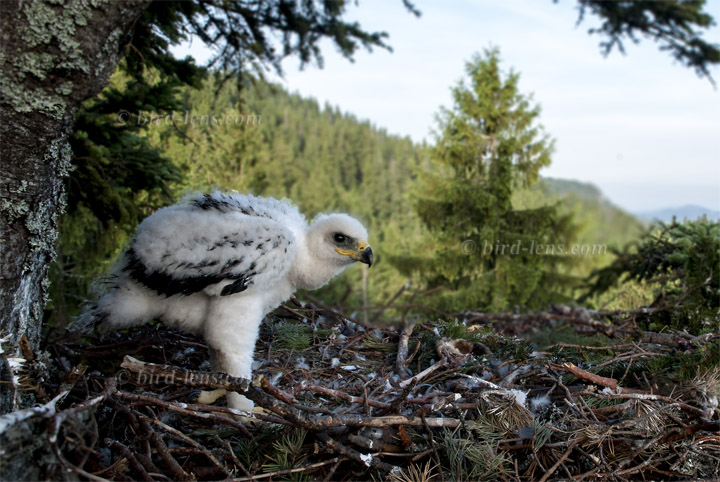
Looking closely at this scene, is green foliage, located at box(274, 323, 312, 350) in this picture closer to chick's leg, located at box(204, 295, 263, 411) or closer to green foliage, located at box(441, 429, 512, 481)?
chick's leg, located at box(204, 295, 263, 411)

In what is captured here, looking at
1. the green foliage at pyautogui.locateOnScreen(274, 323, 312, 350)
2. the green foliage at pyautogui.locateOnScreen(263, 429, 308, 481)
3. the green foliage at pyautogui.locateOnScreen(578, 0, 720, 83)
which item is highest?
the green foliage at pyautogui.locateOnScreen(578, 0, 720, 83)

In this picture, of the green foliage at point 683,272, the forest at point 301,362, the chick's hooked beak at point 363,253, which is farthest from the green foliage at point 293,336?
the green foliage at point 683,272

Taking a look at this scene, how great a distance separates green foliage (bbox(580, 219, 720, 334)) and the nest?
4.45ft

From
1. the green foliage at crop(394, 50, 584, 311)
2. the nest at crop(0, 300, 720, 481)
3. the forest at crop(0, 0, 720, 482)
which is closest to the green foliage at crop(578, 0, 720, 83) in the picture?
the forest at crop(0, 0, 720, 482)

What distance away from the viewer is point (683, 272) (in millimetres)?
4961

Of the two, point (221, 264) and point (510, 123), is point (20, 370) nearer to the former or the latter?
point (221, 264)

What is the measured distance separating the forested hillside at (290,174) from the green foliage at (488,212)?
797 millimetres

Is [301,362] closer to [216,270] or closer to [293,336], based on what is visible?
[293,336]

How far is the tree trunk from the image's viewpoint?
2.37m

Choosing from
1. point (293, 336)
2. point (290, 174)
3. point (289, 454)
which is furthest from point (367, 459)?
point (290, 174)

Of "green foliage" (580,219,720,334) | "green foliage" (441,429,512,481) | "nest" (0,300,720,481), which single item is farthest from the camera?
"green foliage" (580,219,720,334)

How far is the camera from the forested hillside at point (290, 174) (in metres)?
5.66

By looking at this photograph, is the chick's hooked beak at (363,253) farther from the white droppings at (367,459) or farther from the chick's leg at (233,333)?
the white droppings at (367,459)

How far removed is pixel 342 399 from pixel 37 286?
73.7 inches
